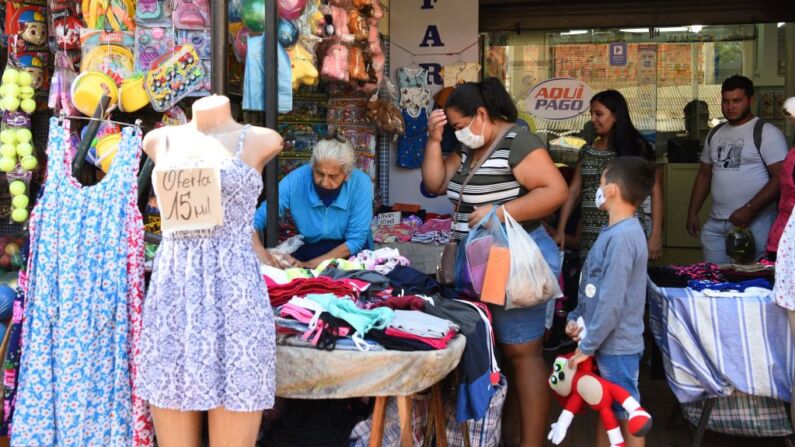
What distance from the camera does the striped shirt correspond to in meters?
3.49

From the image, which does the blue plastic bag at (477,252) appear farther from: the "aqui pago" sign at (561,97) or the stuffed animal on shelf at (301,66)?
the "aqui pago" sign at (561,97)

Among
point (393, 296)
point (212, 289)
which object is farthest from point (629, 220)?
point (212, 289)

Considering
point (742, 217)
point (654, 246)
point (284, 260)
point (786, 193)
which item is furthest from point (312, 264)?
point (742, 217)

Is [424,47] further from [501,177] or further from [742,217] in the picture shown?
[501,177]

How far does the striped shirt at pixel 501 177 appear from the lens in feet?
11.4

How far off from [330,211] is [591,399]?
170cm

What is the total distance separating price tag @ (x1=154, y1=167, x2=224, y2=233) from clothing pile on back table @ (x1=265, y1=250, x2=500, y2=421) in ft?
1.79

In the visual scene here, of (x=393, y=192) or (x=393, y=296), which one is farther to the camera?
(x=393, y=192)

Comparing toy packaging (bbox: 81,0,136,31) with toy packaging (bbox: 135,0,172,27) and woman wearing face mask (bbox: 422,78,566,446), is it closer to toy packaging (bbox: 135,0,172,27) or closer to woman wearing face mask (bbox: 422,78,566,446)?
toy packaging (bbox: 135,0,172,27)

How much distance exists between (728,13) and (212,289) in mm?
5630

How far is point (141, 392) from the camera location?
2.61 meters

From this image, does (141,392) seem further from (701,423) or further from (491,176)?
(701,423)

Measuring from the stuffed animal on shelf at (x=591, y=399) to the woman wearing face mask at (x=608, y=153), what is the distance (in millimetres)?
1717

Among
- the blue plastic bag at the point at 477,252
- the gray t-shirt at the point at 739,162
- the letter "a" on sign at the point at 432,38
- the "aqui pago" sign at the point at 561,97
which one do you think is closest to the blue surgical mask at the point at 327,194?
the blue plastic bag at the point at 477,252
